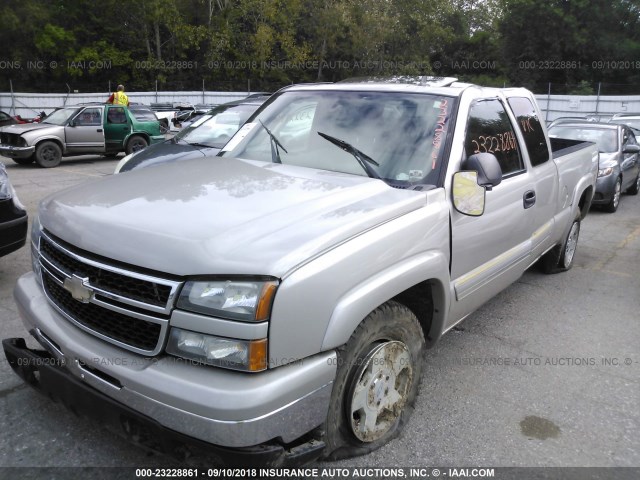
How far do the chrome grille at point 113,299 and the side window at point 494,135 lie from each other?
7.01 ft

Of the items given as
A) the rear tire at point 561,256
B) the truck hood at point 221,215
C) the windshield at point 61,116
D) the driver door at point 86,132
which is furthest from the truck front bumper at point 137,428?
the windshield at point 61,116

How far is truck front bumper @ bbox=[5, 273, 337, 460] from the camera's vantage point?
6.72 ft

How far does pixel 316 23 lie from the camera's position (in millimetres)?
40500

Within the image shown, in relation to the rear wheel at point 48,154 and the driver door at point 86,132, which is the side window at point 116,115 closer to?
the driver door at point 86,132

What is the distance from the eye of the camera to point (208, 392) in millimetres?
2061

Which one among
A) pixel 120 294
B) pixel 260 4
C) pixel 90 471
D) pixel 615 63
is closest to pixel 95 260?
pixel 120 294

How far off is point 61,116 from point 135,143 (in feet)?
6.47

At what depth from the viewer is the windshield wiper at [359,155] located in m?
3.25

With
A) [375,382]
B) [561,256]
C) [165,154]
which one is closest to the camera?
[375,382]

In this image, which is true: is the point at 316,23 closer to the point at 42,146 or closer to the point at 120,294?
the point at 42,146

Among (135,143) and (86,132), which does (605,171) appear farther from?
(86,132)

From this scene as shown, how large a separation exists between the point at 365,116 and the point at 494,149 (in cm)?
96

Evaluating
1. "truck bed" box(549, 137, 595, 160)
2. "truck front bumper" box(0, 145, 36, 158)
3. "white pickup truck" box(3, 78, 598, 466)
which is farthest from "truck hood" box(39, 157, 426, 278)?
"truck front bumper" box(0, 145, 36, 158)

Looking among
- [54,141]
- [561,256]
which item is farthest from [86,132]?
[561,256]
